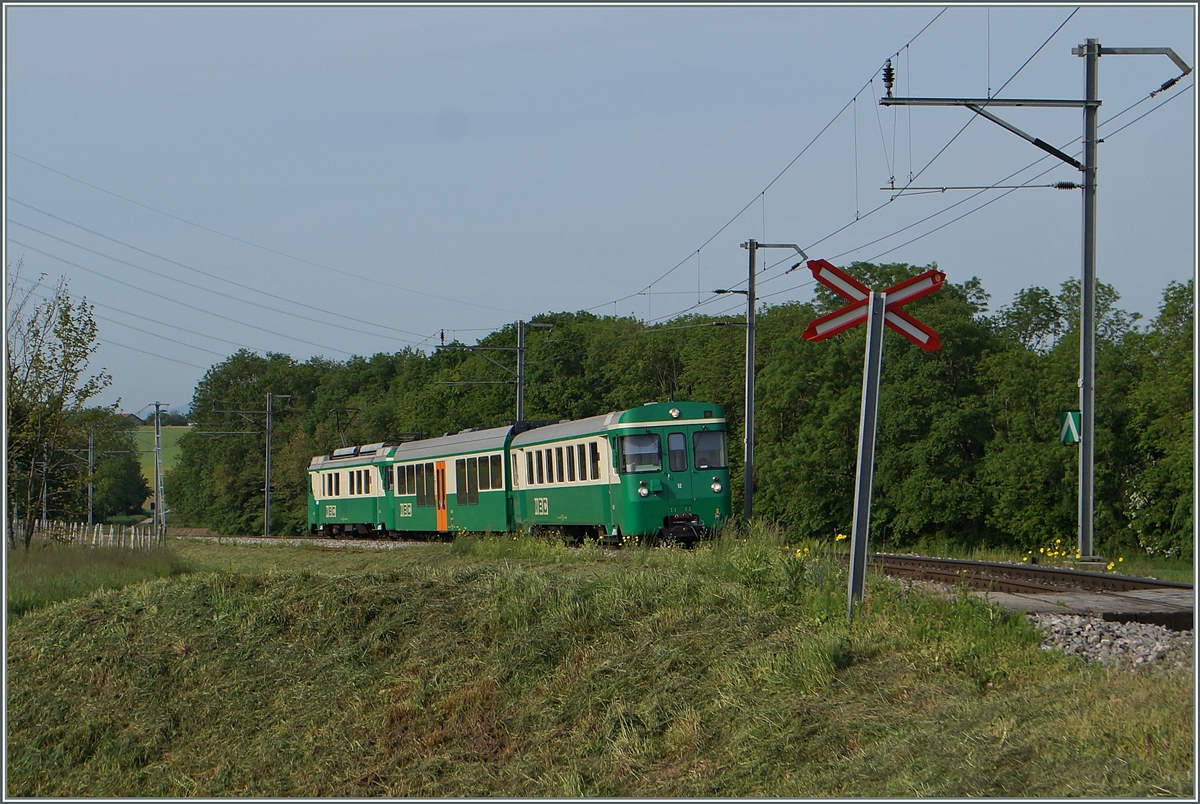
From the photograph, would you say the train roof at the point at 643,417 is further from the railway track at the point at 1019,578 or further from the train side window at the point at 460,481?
the train side window at the point at 460,481

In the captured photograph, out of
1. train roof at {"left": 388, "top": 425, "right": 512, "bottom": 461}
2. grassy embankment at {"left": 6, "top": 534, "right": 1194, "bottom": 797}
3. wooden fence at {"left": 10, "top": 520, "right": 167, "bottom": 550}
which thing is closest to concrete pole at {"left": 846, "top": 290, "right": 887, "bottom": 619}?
grassy embankment at {"left": 6, "top": 534, "right": 1194, "bottom": 797}

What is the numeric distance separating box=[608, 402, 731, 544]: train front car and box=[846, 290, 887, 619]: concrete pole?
11.3 m

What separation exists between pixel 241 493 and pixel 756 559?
76.3 meters

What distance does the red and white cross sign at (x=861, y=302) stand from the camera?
963cm

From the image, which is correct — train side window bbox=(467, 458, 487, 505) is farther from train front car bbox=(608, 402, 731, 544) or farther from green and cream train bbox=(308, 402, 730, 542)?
train front car bbox=(608, 402, 731, 544)

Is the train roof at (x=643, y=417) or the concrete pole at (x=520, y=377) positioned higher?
the concrete pole at (x=520, y=377)

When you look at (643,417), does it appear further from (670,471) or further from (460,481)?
(460,481)

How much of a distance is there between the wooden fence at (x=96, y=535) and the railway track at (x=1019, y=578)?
1285 centimetres

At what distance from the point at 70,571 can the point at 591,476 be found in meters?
9.01

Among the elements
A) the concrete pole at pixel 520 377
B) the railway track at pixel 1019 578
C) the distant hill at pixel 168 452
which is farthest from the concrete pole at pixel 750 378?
the distant hill at pixel 168 452

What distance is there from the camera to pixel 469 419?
213ft

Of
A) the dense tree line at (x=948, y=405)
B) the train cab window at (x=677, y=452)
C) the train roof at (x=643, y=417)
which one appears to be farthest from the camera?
the dense tree line at (x=948, y=405)

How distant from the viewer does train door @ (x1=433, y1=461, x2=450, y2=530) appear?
29.7 metres

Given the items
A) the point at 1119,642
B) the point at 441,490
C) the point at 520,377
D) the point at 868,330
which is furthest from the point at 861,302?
the point at 520,377
